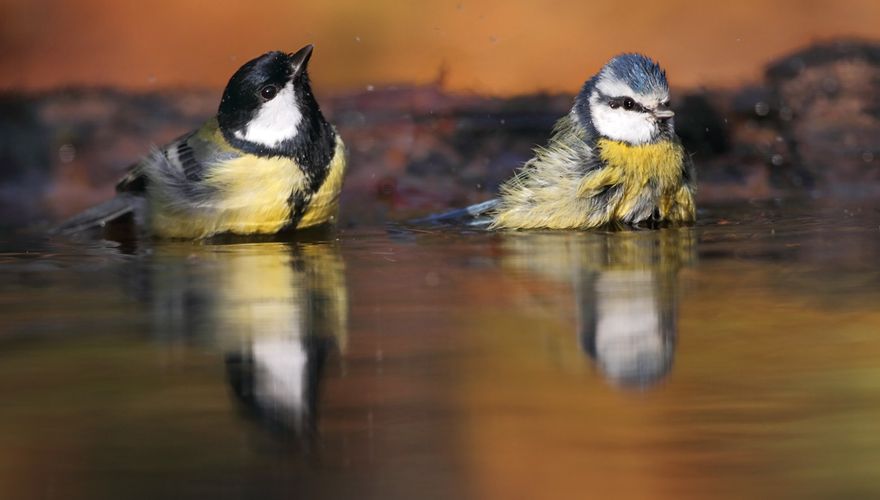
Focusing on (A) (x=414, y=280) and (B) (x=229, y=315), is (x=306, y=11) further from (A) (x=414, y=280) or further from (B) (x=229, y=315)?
(B) (x=229, y=315)

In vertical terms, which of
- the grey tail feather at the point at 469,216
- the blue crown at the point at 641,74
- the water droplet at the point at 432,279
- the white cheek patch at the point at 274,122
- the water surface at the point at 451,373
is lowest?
the water surface at the point at 451,373

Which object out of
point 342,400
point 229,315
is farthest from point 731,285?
point 342,400

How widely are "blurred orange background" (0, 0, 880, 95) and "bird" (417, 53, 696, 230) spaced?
7.02 feet

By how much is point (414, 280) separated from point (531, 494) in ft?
7.38

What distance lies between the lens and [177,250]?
5.58 m

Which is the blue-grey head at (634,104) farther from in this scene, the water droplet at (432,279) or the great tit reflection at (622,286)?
the water droplet at (432,279)

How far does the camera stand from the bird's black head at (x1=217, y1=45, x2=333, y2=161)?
5758 mm

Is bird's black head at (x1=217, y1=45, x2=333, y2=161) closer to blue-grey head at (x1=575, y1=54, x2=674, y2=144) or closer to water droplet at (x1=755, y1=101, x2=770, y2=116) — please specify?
blue-grey head at (x1=575, y1=54, x2=674, y2=144)

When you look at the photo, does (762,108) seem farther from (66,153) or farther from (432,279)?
(432,279)

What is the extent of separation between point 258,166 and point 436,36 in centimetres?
256

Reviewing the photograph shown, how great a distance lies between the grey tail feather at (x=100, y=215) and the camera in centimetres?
624

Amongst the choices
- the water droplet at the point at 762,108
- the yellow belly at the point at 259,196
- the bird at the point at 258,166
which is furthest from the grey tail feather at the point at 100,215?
the water droplet at the point at 762,108

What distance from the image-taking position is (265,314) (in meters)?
3.97

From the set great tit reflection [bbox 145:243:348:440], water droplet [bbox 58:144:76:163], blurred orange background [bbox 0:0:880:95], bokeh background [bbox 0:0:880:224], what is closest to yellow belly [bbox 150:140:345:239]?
great tit reflection [bbox 145:243:348:440]
